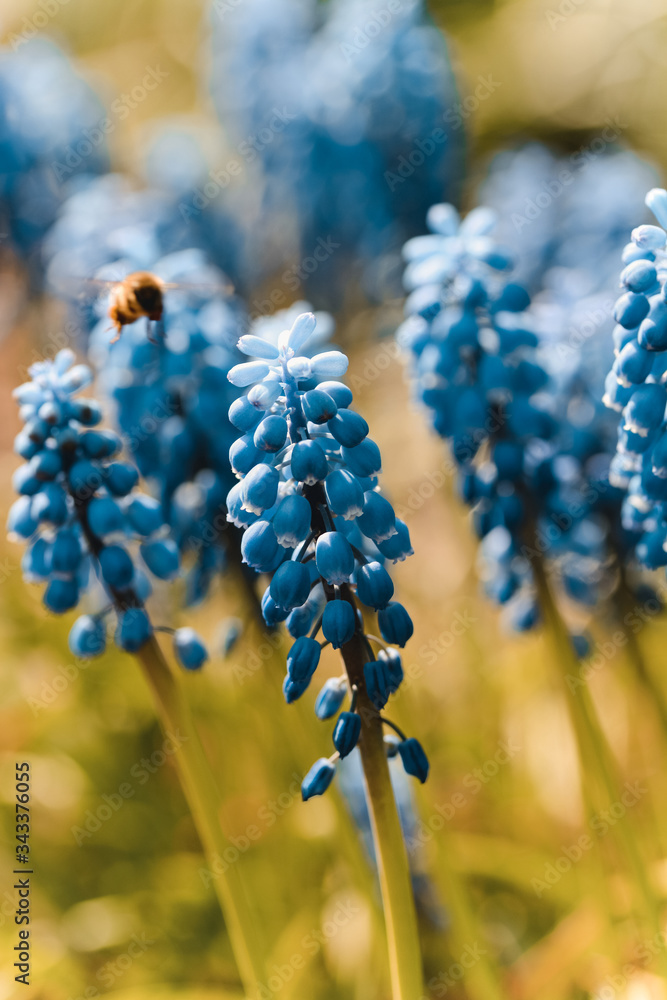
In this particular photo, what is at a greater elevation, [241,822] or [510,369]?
[510,369]

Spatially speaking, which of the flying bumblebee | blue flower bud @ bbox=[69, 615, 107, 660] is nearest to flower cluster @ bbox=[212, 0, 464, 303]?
the flying bumblebee

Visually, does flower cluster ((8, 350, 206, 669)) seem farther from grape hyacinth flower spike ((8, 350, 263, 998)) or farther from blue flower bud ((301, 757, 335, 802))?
blue flower bud ((301, 757, 335, 802))

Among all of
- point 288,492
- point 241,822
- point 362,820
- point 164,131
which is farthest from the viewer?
point 164,131

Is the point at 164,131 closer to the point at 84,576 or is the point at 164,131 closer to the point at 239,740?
the point at 239,740

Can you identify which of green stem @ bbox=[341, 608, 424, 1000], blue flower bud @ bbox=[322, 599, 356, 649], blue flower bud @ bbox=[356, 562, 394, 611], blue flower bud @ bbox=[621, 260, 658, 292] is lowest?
green stem @ bbox=[341, 608, 424, 1000]

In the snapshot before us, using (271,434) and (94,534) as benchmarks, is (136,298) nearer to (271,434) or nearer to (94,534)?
(94,534)

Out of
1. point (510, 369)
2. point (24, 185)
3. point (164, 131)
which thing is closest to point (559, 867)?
Result: point (510, 369)

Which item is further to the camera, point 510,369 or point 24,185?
Answer: point 24,185
